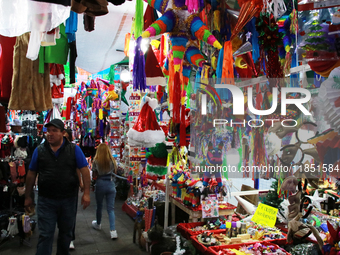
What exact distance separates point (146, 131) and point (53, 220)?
4.17 ft

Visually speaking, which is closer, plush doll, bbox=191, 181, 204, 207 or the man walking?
the man walking

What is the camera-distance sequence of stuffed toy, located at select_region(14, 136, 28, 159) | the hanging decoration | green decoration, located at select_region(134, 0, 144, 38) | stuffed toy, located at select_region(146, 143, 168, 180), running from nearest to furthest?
1. the hanging decoration
2. green decoration, located at select_region(134, 0, 144, 38)
3. stuffed toy, located at select_region(146, 143, 168, 180)
4. stuffed toy, located at select_region(14, 136, 28, 159)

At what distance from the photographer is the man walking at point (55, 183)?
2.57 metres

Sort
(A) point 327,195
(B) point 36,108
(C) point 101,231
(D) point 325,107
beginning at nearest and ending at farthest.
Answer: (D) point 325,107, (B) point 36,108, (A) point 327,195, (C) point 101,231

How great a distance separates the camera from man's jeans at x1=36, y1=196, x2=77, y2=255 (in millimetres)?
2541

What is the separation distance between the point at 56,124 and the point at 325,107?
228 cm

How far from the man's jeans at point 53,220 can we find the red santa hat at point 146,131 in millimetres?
903

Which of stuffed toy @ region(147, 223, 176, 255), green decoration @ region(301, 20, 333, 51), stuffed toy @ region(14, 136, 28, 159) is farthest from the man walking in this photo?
stuffed toy @ region(14, 136, 28, 159)

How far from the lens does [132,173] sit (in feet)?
16.5

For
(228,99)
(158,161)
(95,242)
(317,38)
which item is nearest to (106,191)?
(95,242)

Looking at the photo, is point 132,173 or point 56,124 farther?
point 132,173

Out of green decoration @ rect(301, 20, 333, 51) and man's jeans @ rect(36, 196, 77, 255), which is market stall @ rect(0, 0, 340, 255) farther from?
man's jeans @ rect(36, 196, 77, 255)

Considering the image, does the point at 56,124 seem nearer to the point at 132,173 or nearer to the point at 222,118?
the point at 222,118

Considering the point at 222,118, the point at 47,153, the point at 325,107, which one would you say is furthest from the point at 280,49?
the point at 47,153
